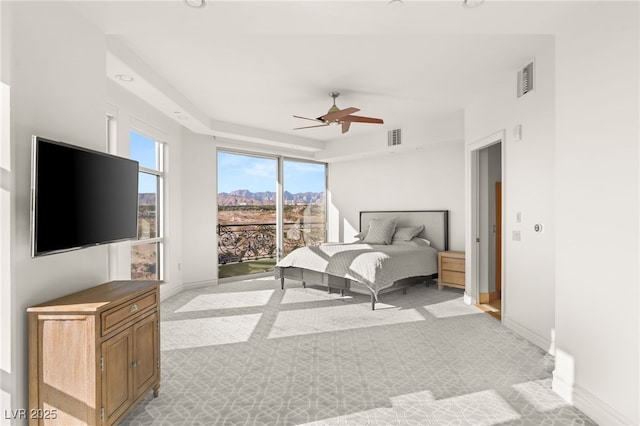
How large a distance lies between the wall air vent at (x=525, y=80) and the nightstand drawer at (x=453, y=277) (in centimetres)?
273

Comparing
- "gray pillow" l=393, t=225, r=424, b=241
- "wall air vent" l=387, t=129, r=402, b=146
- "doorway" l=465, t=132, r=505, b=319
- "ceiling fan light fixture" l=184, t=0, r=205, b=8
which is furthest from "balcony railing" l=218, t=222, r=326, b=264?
"ceiling fan light fixture" l=184, t=0, r=205, b=8

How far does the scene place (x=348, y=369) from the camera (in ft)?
9.33

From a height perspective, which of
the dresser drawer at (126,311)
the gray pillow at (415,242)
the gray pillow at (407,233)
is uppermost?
the gray pillow at (407,233)

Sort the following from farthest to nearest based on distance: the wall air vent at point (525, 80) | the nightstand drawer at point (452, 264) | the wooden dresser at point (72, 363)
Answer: the nightstand drawer at point (452, 264), the wall air vent at point (525, 80), the wooden dresser at point (72, 363)

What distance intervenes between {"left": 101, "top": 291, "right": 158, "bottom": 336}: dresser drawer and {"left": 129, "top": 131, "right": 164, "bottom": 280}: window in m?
2.40

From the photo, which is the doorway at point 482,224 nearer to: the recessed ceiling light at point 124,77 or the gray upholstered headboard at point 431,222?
the gray upholstered headboard at point 431,222

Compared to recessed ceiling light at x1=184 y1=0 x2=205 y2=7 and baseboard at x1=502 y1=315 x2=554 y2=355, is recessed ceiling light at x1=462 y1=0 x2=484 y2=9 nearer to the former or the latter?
recessed ceiling light at x1=184 y1=0 x2=205 y2=7

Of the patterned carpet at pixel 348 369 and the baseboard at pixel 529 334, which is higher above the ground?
the baseboard at pixel 529 334

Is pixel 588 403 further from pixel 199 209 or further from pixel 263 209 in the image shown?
pixel 263 209

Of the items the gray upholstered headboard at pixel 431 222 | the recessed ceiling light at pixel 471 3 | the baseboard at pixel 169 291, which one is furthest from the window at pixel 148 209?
the gray upholstered headboard at pixel 431 222

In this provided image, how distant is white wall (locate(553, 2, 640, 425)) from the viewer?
1.91 meters

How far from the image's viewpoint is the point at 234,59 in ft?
11.4

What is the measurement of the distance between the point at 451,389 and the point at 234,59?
3329mm

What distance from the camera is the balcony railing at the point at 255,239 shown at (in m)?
6.45
